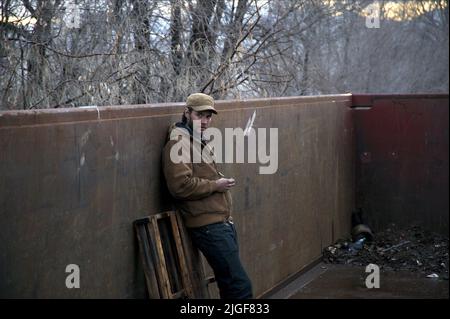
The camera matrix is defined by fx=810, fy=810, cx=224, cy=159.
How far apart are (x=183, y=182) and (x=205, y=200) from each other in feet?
0.97

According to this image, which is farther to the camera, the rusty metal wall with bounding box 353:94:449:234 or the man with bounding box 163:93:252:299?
the rusty metal wall with bounding box 353:94:449:234

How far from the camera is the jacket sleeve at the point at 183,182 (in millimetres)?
5500

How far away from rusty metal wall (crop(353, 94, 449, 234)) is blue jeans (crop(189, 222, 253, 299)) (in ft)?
18.3

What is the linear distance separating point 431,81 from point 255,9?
1217 centimetres

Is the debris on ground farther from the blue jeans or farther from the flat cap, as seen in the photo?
the flat cap

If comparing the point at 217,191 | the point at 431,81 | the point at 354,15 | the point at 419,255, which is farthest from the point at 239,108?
the point at 431,81

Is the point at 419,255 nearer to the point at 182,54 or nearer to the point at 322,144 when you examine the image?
the point at 322,144

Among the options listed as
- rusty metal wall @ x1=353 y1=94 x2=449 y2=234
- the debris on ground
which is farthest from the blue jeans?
rusty metal wall @ x1=353 y1=94 x2=449 y2=234

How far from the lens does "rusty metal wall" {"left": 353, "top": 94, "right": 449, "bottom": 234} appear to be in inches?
423

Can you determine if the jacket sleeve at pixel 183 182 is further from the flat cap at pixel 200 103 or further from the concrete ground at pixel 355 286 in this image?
the concrete ground at pixel 355 286

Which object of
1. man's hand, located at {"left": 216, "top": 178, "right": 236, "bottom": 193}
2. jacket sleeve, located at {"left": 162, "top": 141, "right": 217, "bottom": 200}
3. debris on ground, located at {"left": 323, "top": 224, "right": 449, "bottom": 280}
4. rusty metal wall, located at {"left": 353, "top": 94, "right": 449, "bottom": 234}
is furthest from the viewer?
rusty metal wall, located at {"left": 353, "top": 94, "right": 449, "bottom": 234}

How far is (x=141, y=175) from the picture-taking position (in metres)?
5.54

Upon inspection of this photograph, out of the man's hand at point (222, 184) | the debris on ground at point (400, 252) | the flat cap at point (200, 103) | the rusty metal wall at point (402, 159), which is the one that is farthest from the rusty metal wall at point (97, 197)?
the rusty metal wall at point (402, 159)

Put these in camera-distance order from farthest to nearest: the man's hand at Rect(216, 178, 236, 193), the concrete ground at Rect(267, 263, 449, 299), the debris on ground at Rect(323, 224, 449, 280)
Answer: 1. the debris on ground at Rect(323, 224, 449, 280)
2. the concrete ground at Rect(267, 263, 449, 299)
3. the man's hand at Rect(216, 178, 236, 193)
